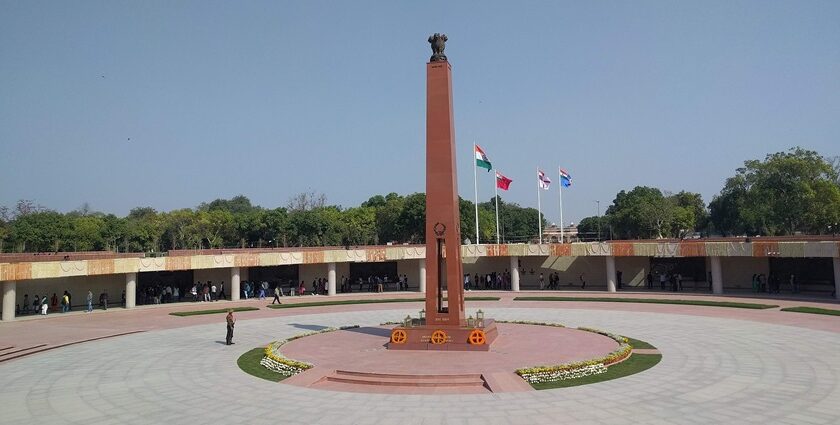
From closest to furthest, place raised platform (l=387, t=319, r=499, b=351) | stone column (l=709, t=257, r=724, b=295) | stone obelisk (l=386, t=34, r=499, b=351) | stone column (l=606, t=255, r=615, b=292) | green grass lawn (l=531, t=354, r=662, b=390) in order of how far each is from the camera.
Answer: green grass lawn (l=531, t=354, r=662, b=390) → raised platform (l=387, t=319, r=499, b=351) → stone obelisk (l=386, t=34, r=499, b=351) → stone column (l=709, t=257, r=724, b=295) → stone column (l=606, t=255, r=615, b=292)

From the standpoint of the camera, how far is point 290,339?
2233 centimetres

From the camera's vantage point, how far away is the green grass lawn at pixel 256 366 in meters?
16.5

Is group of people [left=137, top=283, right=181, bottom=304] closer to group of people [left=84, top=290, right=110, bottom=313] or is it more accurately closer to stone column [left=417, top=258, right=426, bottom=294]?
group of people [left=84, top=290, right=110, bottom=313]

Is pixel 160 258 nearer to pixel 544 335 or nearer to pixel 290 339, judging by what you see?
pixel 290 339

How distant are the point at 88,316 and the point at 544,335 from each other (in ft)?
89.5

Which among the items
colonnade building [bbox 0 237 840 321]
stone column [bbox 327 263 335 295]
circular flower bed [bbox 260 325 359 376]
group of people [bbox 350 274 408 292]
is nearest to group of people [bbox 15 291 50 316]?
colonnade building [bbox 0 237 840 321]

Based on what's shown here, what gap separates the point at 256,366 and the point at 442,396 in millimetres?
7147

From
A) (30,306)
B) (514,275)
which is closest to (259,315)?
(30,306)

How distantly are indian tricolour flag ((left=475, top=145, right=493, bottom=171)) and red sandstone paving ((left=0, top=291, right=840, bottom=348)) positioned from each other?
9.58 meters

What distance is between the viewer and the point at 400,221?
76375 mm

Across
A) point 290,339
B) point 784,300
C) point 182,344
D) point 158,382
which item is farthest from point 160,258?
point 784,300

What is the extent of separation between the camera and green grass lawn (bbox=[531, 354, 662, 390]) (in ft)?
48.5

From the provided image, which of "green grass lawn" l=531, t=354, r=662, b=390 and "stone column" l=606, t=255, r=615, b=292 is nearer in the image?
"green grass lawn" l=531, t=354, r=662, b=390

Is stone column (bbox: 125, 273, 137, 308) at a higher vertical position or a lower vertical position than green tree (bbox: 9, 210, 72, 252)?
lower
